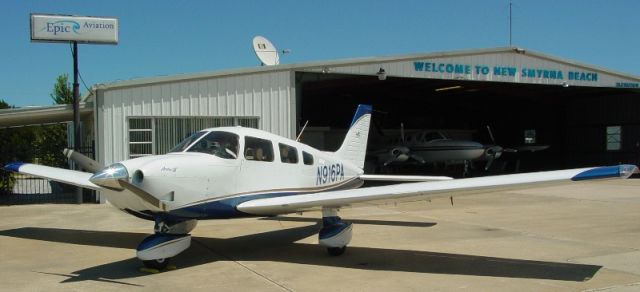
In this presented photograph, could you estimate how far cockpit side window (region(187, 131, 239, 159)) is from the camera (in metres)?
7.46

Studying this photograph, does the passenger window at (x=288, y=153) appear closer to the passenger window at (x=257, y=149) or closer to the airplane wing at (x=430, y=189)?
the passenger window at (x=257, y=149)

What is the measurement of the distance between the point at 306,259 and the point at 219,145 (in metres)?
2.01

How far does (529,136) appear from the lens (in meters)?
35.4

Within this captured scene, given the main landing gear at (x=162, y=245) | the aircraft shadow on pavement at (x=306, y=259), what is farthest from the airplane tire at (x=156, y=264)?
the aircraft shadow on pavement at (x=306, y=259)

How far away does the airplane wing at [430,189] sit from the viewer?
5.85m

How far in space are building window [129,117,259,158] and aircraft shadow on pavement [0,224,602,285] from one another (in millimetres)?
6042

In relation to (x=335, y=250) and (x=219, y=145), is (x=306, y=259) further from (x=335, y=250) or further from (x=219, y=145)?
(x=219, y=145)

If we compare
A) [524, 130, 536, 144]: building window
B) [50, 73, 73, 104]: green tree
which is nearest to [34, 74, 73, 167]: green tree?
[50, 73, 73, 104]: green tree

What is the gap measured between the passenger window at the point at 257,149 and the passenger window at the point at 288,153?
11.1 inches

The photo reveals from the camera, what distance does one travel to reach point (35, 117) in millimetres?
16703

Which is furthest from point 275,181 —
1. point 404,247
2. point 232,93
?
point 232,93

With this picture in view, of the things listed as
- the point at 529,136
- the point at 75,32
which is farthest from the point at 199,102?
the point at 529,136

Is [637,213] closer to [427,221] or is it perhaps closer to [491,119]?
[427,221]

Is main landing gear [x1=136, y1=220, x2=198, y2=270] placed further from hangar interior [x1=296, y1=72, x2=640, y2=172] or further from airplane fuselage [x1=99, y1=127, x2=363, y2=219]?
hangar interior [x1=296, y1=72, x2=640, y2=172]
